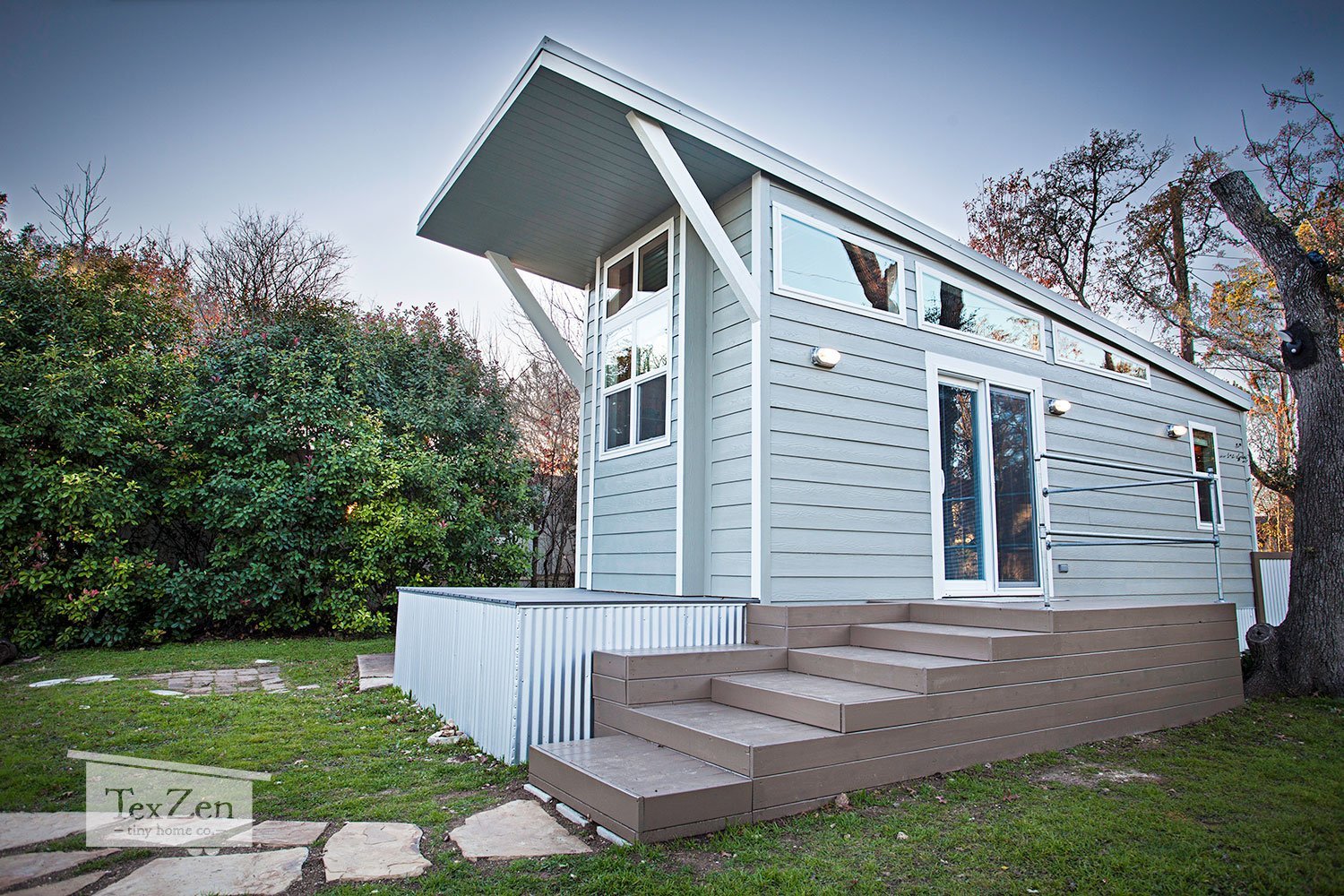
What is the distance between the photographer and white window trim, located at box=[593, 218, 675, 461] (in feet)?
17.9

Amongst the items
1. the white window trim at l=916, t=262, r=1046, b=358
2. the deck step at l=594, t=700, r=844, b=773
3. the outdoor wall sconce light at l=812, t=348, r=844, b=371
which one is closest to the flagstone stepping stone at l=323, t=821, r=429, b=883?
the deck step at l=594, t=700, r=844, b=773

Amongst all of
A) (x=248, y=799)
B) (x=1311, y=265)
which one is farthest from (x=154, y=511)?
(x=1311, y=265)

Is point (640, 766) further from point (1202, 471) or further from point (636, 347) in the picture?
point (1202, 471)

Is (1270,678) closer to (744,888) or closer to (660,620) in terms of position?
(660,620)

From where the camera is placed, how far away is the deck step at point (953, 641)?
3.91 m

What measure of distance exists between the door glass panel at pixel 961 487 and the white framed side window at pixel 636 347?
2.12 meters

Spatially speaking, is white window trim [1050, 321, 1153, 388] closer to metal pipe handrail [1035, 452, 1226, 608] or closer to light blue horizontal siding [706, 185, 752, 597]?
metal pipe handrail [1035, 452, 1226, 608]

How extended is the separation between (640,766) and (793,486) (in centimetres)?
214

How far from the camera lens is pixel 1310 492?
239 inches

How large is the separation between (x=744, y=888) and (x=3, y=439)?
8136 millimetres

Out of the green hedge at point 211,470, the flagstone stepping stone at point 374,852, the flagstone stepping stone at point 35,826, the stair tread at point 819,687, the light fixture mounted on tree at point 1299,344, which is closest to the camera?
the flagstone stepping stone at point 374,852

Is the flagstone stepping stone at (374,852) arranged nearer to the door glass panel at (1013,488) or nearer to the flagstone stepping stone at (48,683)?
the flagstone stepping stone at (48,683)

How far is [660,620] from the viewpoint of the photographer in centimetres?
426

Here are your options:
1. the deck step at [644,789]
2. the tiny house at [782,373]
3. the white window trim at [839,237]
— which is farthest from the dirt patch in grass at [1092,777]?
the white window trim at [839,237]
